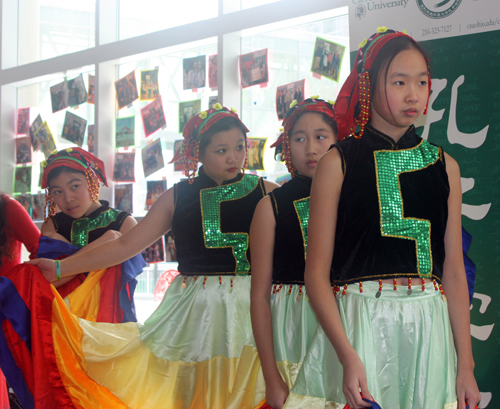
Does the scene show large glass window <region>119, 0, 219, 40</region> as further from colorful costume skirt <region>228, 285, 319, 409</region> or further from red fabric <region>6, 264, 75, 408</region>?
colorful costume skirt <region>228, 285, 319, 409</region>

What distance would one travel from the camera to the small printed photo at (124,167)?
405 cm

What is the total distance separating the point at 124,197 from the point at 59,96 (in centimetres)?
116

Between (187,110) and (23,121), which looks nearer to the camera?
(187,110)

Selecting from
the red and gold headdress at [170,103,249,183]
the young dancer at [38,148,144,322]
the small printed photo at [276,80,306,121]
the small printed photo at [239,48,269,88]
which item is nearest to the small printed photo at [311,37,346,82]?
the small printed photo at [276,80,306,121]

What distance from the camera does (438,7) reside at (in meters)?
2.57

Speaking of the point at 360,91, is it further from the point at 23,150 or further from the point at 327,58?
the point at 23,150

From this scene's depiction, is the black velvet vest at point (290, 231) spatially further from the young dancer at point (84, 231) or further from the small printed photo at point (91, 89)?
the small printed photo at point (91, 89)


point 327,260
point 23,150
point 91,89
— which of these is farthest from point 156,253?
point 327,260

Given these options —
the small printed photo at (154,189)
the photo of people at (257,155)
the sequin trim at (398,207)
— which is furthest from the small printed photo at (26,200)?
the sequin trim at (398,207)

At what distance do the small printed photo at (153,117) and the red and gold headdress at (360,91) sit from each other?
2765mm

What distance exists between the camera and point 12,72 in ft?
15.1

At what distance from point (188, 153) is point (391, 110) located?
113cm

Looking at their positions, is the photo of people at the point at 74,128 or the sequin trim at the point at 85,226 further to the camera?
the photo of people at the point at 74,128

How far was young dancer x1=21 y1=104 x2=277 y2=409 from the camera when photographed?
187 cm
